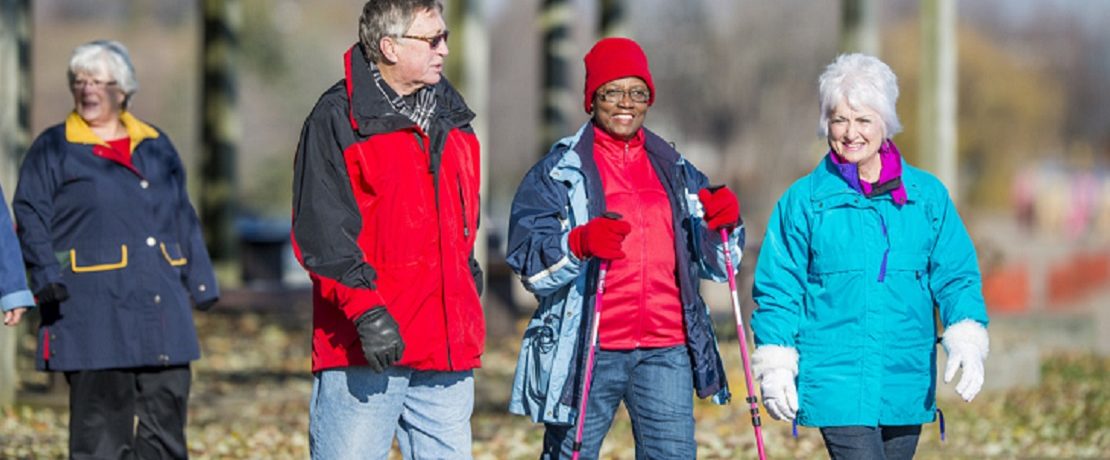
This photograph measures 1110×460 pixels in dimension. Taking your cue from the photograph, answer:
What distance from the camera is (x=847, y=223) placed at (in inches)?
232

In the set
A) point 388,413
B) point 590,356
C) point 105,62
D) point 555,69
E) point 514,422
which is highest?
point 555,69

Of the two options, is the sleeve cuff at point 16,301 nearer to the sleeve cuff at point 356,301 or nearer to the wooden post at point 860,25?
the sleeve cuff at point 356,301

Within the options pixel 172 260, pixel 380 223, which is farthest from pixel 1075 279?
pixel 380 223

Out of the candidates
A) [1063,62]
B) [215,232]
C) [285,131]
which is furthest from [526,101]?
[215,232]

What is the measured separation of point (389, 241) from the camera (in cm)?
543

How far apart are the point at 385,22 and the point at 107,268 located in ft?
7.48

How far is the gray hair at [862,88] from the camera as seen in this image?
19.5 ft

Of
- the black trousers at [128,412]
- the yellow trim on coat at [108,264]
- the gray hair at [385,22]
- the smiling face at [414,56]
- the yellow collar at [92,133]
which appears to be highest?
the gray hair at [385,22]

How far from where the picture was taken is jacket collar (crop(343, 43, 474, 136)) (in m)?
5.43

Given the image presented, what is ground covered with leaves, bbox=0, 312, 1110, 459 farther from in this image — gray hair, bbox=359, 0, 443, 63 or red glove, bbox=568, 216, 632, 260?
gray hair, bbox=359, 0, 443, 63

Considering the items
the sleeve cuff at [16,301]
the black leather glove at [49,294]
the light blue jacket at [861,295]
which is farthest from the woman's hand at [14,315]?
the light blue jacket at [861,295]

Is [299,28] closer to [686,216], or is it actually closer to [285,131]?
[285,131]

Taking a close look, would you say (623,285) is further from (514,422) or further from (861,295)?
(514,422)

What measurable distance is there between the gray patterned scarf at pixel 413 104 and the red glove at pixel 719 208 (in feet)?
3.12
